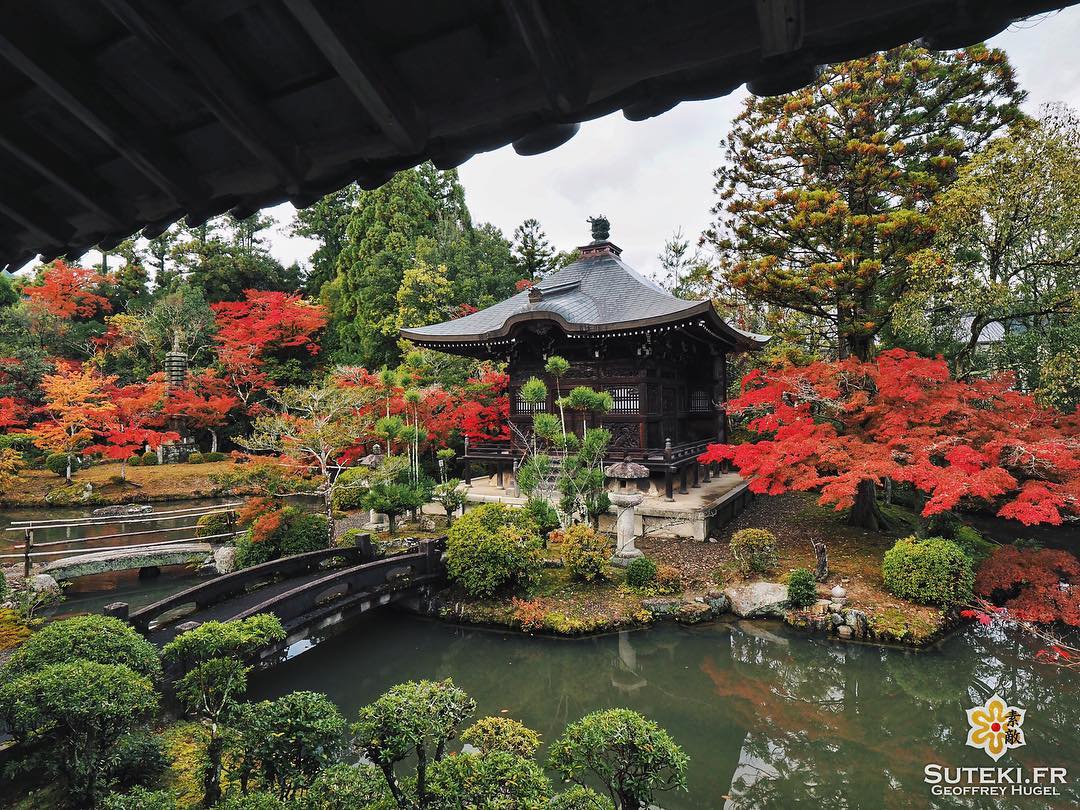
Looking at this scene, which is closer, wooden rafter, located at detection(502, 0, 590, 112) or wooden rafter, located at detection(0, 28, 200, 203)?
wooden rafter, located at detection(502, 0, 590, 112)

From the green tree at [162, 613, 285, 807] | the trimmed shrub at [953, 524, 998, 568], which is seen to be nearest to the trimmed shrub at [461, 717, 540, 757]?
the green tree at [162, 613, 285, 807]

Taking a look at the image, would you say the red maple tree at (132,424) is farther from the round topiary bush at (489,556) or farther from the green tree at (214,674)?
the green tree at (214,674)

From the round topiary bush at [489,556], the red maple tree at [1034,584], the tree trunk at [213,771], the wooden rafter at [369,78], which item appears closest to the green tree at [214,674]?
the tree trunk at [213,771]

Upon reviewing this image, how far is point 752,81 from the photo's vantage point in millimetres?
1439

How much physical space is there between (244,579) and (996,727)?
9.17 m

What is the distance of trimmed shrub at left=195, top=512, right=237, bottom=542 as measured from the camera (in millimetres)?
10758

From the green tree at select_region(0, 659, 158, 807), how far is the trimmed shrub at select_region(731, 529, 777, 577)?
25.2ft

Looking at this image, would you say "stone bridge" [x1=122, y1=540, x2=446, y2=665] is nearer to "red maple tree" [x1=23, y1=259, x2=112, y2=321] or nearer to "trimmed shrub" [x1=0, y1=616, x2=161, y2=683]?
"trimmed shrub" [x1=0, y1=616, x2=161, y2=683]

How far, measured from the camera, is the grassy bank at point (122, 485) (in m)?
15.4

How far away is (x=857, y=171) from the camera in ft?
31.7

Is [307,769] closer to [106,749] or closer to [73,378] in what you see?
[106,749]

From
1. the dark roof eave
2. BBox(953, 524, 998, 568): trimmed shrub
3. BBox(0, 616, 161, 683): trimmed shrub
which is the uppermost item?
the dark roof eave

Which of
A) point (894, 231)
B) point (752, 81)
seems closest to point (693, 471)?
point (894, 231)

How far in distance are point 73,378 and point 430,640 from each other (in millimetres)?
16492
